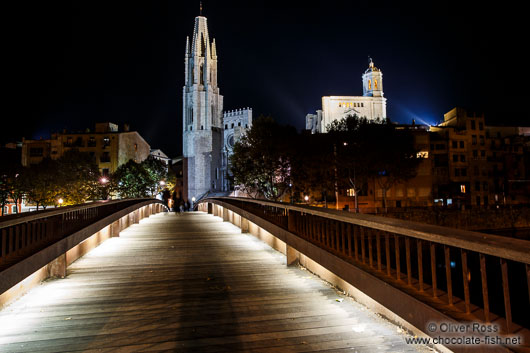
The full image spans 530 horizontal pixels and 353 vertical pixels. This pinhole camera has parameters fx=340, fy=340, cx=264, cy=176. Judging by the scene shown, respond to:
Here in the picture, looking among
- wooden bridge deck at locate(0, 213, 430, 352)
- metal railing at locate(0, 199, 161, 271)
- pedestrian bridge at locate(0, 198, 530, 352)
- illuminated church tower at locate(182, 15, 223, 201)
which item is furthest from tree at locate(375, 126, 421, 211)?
illuminated church tower at locate(182, 15, 223, 201)

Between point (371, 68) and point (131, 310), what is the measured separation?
103081mm

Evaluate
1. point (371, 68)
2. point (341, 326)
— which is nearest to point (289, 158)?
point (341, 326)

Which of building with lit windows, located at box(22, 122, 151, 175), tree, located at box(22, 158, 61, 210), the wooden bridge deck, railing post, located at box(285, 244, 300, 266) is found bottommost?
the wooden bridge deck

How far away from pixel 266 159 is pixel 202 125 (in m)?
62.8

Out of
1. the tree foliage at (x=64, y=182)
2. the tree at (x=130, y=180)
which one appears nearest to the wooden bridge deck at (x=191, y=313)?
the tree foliage at (x=64, y=182)

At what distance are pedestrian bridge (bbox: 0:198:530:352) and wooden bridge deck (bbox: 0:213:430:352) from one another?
0.02 meters

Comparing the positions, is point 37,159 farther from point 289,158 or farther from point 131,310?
point 131,310

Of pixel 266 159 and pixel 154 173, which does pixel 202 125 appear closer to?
pixel 154 173

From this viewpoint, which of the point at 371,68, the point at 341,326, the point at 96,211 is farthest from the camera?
the point at 371,68

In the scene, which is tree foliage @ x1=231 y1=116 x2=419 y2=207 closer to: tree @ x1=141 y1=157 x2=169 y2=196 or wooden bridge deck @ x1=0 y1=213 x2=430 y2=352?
tree @ x1=141 y1=157 x2=169 y2=196

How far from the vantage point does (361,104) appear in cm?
9069

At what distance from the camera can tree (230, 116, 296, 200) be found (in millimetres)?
33125

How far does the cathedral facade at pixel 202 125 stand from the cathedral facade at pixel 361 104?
22.8 metres

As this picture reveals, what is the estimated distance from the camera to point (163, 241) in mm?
10727
